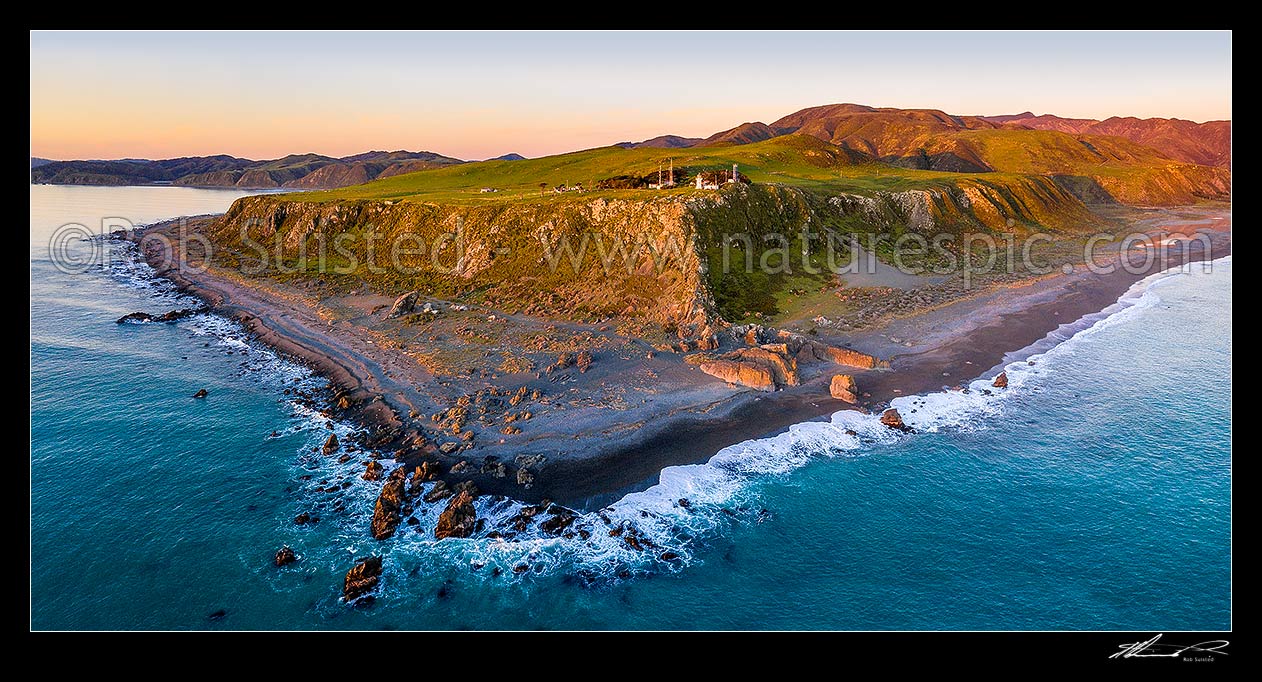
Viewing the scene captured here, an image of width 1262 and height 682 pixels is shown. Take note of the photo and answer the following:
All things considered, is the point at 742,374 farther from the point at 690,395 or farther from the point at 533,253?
the point at 533,253

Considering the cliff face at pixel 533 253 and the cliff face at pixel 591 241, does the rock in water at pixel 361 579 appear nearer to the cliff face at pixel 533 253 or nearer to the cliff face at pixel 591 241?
the cliff face at pixel 591 241

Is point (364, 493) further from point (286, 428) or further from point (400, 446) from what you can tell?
point (286, 428)

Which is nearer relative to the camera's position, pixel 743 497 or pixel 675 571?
pixel 675 571

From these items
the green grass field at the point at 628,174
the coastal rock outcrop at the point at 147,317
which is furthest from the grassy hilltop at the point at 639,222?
the coastal rock outcrop at the point at 147,317

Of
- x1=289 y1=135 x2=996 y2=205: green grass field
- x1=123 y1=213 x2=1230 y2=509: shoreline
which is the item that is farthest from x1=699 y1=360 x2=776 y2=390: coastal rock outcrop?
x1=289 y1=135 x2=996 y2=205: green grass field
